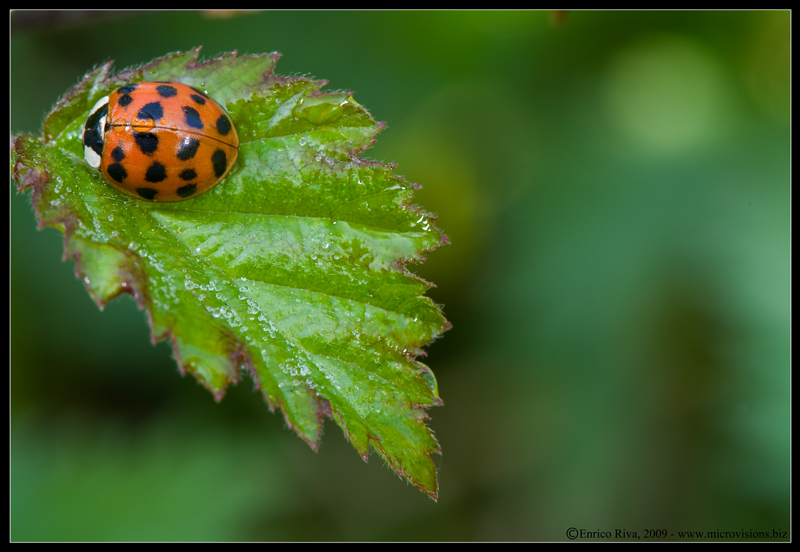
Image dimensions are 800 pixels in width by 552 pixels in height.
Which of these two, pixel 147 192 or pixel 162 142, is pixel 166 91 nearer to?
pixel 162 142

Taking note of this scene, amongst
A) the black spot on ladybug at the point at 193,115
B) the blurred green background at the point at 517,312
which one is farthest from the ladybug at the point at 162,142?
the blurred green background at the point at 517,312

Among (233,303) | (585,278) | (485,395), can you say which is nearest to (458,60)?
(585,278)

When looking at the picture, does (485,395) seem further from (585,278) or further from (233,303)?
(233,303)

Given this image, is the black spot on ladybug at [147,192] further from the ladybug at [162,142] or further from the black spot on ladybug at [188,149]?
the black spot on ladybug at [188,149]

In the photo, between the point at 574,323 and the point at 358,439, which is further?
the point at 574,323

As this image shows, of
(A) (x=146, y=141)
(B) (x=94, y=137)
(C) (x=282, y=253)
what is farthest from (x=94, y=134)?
(C) (x=282, y=253)

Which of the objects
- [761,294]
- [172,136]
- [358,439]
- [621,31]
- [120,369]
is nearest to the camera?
[358,439]
